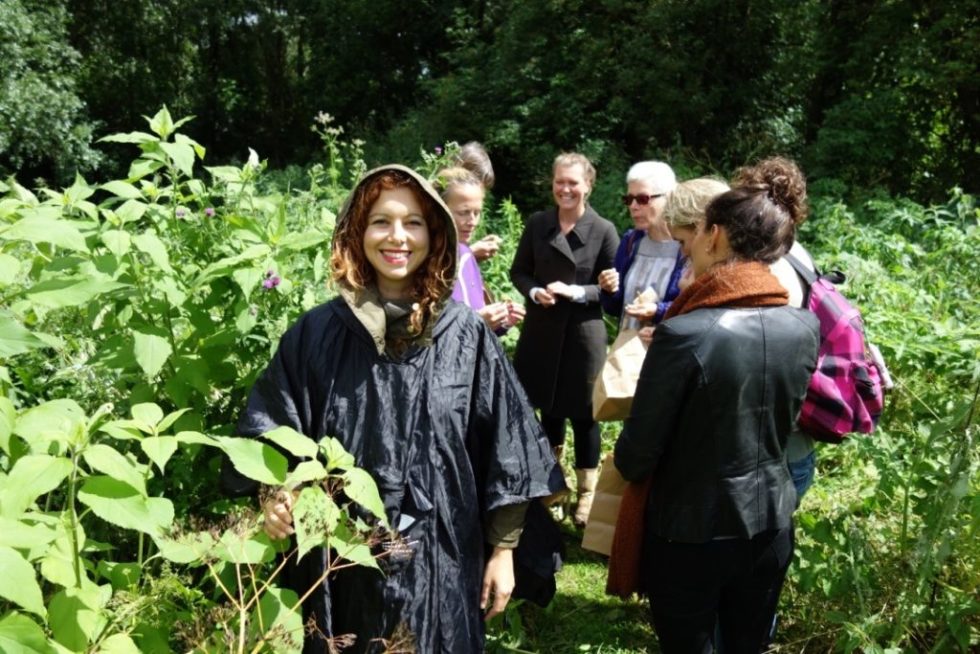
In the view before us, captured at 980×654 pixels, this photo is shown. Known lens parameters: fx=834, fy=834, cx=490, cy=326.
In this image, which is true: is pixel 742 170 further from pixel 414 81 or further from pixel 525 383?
pixel 414 81

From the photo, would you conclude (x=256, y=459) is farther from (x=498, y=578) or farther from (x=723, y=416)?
(x=723, y=416)

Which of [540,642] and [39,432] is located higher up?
[39,432]

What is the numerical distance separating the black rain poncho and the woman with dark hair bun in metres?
0.42

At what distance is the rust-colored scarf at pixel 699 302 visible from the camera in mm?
2033

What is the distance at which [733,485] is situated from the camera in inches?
83.2

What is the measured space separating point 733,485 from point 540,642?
1391 millimetres

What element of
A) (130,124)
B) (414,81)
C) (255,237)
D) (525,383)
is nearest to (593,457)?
(525,383)

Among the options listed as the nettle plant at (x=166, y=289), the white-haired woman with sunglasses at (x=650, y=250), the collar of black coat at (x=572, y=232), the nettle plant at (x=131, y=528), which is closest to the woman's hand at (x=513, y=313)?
the white-haired woman with sunglasses at (x=650, y=250)

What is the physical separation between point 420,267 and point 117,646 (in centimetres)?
98

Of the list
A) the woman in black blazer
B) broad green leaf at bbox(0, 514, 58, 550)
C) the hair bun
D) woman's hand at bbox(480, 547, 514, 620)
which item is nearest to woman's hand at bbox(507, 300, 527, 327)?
the woman in black blazer

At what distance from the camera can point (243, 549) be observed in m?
1.38

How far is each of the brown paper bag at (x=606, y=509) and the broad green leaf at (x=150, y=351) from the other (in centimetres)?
136

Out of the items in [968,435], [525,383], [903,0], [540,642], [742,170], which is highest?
[903,0]

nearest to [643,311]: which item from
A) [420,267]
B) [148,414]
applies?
[420,267]
